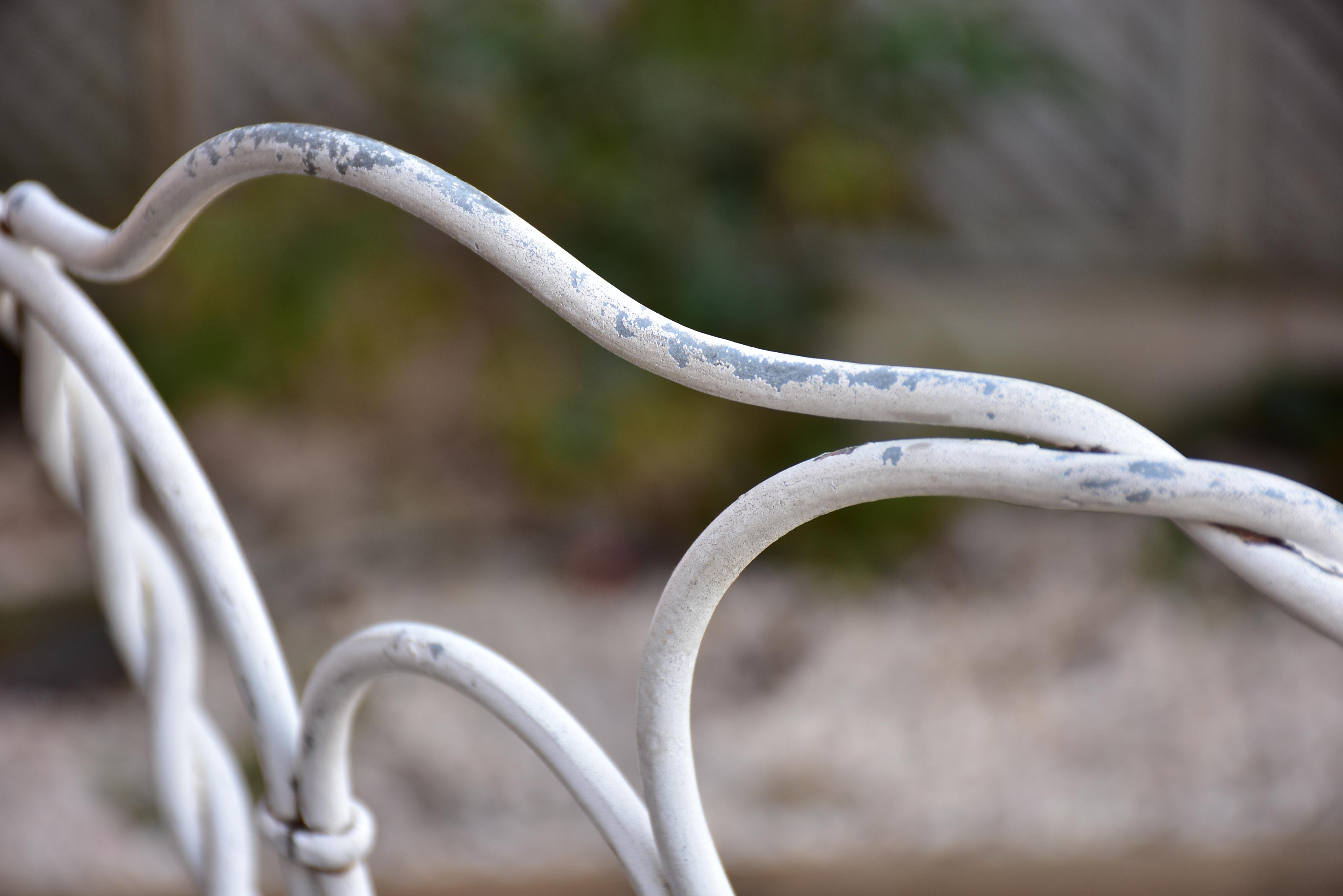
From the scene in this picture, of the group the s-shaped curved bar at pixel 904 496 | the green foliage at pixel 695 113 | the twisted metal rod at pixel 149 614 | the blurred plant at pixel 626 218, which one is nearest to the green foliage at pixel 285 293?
the blurred plant at pixel 626 218

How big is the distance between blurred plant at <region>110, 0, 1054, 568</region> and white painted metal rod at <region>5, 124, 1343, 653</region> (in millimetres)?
1243

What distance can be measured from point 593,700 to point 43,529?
0.95 metres

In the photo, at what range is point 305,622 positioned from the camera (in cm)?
134

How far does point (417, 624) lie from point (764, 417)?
137 centimetres

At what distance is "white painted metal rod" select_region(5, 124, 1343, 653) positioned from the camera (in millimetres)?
123

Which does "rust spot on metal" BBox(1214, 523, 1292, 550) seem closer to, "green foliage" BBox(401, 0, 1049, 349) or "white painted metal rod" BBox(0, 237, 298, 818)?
"white painted metal rod" BBox(0, 237, 298, 818)

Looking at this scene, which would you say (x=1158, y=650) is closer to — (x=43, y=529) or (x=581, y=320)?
(x=581, y=320)

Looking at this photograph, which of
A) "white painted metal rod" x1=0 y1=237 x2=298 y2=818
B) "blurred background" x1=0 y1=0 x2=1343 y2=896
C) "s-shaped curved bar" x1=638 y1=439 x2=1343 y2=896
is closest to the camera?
"s-shaped curved bar" x1=638 y1=439 x2=1343 y2=896

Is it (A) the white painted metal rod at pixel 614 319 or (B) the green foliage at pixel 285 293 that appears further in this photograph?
(B) the green foliage at pixel 285 293

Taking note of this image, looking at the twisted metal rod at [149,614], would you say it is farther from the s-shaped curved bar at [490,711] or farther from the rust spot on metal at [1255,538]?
the rust spot on metal at [1255,538]

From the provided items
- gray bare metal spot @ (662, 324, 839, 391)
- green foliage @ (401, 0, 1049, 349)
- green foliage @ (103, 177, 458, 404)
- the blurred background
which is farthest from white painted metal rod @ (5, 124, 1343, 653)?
green foliage @ (103, 177, 458, 404)

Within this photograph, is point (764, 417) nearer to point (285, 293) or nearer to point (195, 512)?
point (285, 293)

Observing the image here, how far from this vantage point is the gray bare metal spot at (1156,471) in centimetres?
12

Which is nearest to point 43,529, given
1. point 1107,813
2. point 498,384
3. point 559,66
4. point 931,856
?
point 498,384
